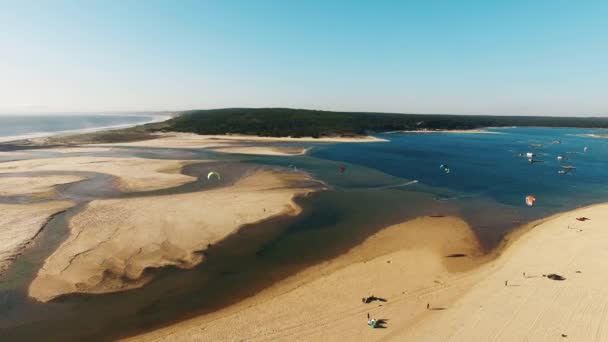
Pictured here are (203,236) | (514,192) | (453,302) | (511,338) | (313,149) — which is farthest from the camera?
(313,149)

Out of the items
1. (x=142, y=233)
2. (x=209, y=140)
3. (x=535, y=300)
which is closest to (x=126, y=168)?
(x=142, y=233)

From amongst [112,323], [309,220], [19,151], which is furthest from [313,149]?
[112,323]

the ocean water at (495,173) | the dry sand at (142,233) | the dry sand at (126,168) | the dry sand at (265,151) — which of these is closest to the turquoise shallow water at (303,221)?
the ocean water at (495,173)

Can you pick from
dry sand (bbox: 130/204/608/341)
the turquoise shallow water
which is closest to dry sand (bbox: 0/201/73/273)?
the turquoise shallow water

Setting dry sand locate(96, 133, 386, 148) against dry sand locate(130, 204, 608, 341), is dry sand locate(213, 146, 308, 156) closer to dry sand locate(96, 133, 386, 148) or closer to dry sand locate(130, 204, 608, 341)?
dry sand locate(96, 133, 386, 148)

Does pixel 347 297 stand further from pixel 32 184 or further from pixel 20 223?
pixel 32 184

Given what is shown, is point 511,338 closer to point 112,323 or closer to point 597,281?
point 597,281
